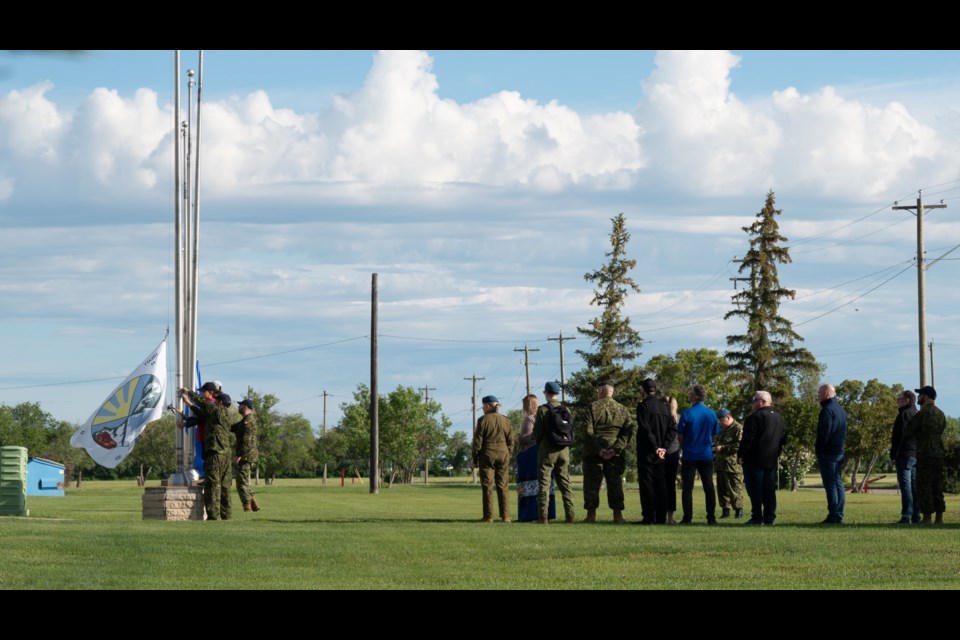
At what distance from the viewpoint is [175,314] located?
74.2ft

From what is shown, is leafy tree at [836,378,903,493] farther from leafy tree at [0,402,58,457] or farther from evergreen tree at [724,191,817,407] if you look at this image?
leafy tree at [0,402,58,457]

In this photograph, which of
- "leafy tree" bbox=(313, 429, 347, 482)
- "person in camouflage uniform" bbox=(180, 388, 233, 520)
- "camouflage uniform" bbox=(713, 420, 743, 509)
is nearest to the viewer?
"person in camouflage uniform" bbox=(180, 388, 233, 520)

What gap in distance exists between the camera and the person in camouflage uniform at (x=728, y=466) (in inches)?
827

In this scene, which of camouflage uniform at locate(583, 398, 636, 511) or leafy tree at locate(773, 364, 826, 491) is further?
leafy tree at locate(773, 364, 826, 491)

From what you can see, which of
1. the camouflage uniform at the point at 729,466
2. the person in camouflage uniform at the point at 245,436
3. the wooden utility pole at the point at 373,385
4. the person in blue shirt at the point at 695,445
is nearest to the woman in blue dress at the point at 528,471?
the person in blue shirt at the point at 695,445

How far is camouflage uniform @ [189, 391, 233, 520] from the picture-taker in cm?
2020

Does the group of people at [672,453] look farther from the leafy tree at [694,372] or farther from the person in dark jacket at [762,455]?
the leafy tree at [694,372]

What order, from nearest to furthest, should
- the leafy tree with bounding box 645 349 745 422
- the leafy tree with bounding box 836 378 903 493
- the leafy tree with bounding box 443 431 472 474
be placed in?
1. the leafy tree with bounding box 836 378 903 493
2. the leafy tree with bounding box 645 349 745 422
3. the leafy tree with bounding box 443 431 472 474

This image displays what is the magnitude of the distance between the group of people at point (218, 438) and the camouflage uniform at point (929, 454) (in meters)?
10.1

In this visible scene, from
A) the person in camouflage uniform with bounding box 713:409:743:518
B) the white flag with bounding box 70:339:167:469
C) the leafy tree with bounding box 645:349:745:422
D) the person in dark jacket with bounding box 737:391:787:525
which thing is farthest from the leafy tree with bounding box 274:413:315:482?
the person in dark jacket with bounding box 737:391:787:525

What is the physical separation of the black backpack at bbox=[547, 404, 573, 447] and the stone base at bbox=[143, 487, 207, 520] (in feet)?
19.4

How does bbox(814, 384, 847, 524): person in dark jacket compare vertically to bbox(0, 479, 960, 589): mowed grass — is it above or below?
above

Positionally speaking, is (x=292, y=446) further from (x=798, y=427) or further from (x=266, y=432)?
(x=798, y=427)
